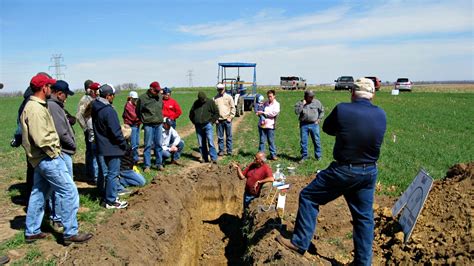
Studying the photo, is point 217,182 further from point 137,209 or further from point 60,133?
point 60,133

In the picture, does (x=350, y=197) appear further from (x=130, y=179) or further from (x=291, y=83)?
(x=291, y=83)

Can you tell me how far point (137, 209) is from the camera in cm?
622

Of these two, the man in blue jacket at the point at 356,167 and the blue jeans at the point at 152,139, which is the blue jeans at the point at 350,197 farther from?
the blue jeans at the point at 152,139

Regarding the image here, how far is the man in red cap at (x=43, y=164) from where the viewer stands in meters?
4.53

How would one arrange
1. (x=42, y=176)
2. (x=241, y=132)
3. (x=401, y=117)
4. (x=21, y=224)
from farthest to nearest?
1. (x=401, y=117)
2. (x=241, y=132)
3. (x=21, y=224)
4. (x=42, y=176)

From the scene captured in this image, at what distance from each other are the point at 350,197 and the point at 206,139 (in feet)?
19.6

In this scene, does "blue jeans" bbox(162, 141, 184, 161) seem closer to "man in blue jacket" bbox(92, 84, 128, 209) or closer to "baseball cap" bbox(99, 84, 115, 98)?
"man in blue jacket" bbox(92, 84, 128, 209)

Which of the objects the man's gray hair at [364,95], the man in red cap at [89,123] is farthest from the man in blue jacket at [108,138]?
the man's gray hair at [364,95]

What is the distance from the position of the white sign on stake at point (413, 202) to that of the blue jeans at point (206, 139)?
5.28 meters

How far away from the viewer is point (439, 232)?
15.0 ft

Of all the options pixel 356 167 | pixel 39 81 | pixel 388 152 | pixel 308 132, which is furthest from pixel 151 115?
pixel 388 152

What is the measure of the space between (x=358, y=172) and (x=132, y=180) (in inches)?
201

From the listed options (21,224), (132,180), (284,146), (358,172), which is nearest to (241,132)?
(284,146)

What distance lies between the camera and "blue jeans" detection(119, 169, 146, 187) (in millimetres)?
7734
